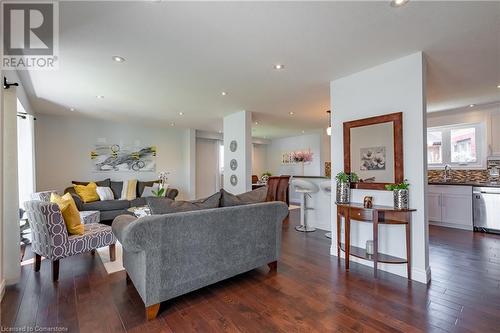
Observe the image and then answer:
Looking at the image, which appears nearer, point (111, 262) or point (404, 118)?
point (404, 118)

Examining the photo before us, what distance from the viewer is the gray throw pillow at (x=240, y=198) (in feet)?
7.92

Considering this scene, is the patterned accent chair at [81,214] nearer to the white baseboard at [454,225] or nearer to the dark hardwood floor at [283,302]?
the dark hardwood floor at [283,302]

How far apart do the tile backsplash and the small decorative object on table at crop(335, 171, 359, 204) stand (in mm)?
3128

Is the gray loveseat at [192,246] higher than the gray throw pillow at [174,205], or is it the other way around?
the gray throw pillow at [174,205]

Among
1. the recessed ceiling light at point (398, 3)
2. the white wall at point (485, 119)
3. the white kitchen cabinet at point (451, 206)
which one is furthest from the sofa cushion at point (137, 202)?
the white wall at point (485, 119)

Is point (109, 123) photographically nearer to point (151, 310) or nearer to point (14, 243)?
point (14, 243)

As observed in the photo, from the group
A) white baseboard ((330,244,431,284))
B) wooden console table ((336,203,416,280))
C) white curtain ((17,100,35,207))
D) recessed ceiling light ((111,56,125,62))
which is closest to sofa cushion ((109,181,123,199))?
white curtain ((17,100,35,207))

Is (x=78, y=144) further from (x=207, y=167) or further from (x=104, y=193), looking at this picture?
(x=207, y=167)

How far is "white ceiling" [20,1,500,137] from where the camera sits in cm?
183

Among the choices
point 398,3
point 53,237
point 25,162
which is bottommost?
point 53,237

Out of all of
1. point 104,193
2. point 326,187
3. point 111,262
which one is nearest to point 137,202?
point 104,193

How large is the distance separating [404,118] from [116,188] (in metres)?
6.00

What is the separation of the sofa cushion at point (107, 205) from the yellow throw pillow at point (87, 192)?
0.17 metres

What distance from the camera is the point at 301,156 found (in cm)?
850
